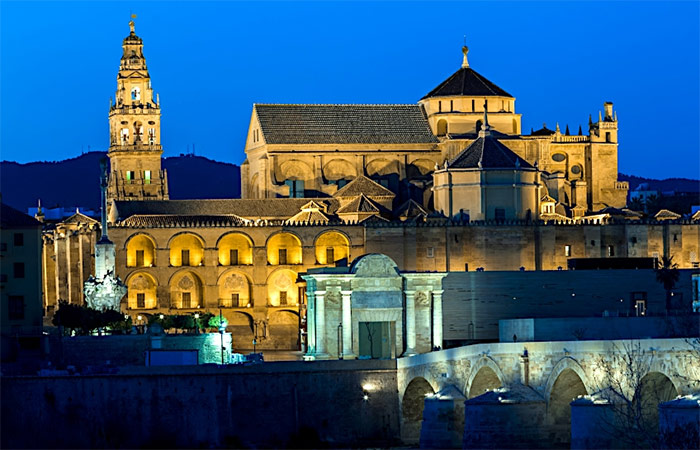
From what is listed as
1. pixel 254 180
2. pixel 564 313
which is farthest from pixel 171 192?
pixel 564 313

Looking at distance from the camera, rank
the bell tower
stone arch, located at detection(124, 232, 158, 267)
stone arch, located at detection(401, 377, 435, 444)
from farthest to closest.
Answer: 1. the bell tower
2. stone arch, located at detection(124, 232, 158, 267)
3. stone arch, located at detection(401, 377, 435, 444)

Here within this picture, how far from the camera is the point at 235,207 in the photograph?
92.4 meters

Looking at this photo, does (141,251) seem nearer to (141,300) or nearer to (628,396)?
(141,300)

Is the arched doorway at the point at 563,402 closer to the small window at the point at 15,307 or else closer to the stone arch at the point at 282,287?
the small window at the point at 15,307

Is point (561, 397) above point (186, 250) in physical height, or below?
below

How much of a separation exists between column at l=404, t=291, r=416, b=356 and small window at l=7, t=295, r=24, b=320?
15076mm

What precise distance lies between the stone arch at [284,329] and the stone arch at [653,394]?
107 ft

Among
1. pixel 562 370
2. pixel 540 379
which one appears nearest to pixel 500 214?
pixel 540 379

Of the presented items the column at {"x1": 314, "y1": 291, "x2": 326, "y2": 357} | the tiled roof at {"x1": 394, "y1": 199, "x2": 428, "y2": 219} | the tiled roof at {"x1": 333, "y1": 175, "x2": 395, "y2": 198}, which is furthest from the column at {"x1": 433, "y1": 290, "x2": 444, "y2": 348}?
the tiled roof at {"x1": 333, "y1": 175, "x2": 395, "y2": 198}

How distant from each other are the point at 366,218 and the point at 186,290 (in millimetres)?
9719

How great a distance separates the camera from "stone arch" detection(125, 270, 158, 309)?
3415 inches

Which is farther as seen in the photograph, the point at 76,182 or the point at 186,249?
the point at 76,182

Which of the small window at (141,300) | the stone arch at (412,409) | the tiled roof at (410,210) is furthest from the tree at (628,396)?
the small window at (141,300)

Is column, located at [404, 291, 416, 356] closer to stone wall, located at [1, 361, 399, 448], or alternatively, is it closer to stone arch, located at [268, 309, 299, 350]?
stone wall, located at [1, 361, 399, 448]
